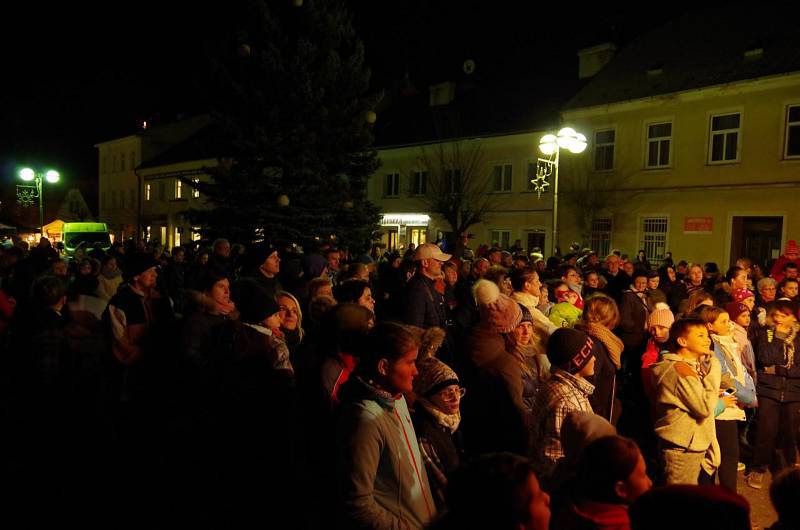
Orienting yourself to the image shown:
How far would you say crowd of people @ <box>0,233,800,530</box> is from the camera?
2.39 meters

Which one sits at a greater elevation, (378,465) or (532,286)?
(532,286)

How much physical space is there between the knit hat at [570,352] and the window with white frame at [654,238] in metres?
21.6

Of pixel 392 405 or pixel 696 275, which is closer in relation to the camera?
pixel 392 405

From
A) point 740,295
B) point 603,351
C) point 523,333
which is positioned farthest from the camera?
point 740,295

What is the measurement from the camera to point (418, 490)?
2.80 m

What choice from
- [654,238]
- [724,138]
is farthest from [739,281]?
[654,238]

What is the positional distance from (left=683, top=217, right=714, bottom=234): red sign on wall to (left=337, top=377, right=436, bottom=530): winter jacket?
22.4 m

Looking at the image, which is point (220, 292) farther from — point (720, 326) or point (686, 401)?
point (720, 326)

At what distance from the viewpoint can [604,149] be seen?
83.3ft

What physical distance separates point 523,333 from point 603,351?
0.75m

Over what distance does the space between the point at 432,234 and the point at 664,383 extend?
93.6 ft

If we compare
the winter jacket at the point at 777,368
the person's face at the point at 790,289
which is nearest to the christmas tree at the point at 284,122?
the person's face at the point at 790,289

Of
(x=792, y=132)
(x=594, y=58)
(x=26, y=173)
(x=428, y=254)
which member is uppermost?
(x=594, y=58)

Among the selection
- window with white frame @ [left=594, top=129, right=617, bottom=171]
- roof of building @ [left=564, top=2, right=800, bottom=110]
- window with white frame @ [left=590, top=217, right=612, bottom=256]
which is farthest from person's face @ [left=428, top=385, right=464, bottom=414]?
window with white frame @ [left=594, top=129, right=617, bottom=171]
